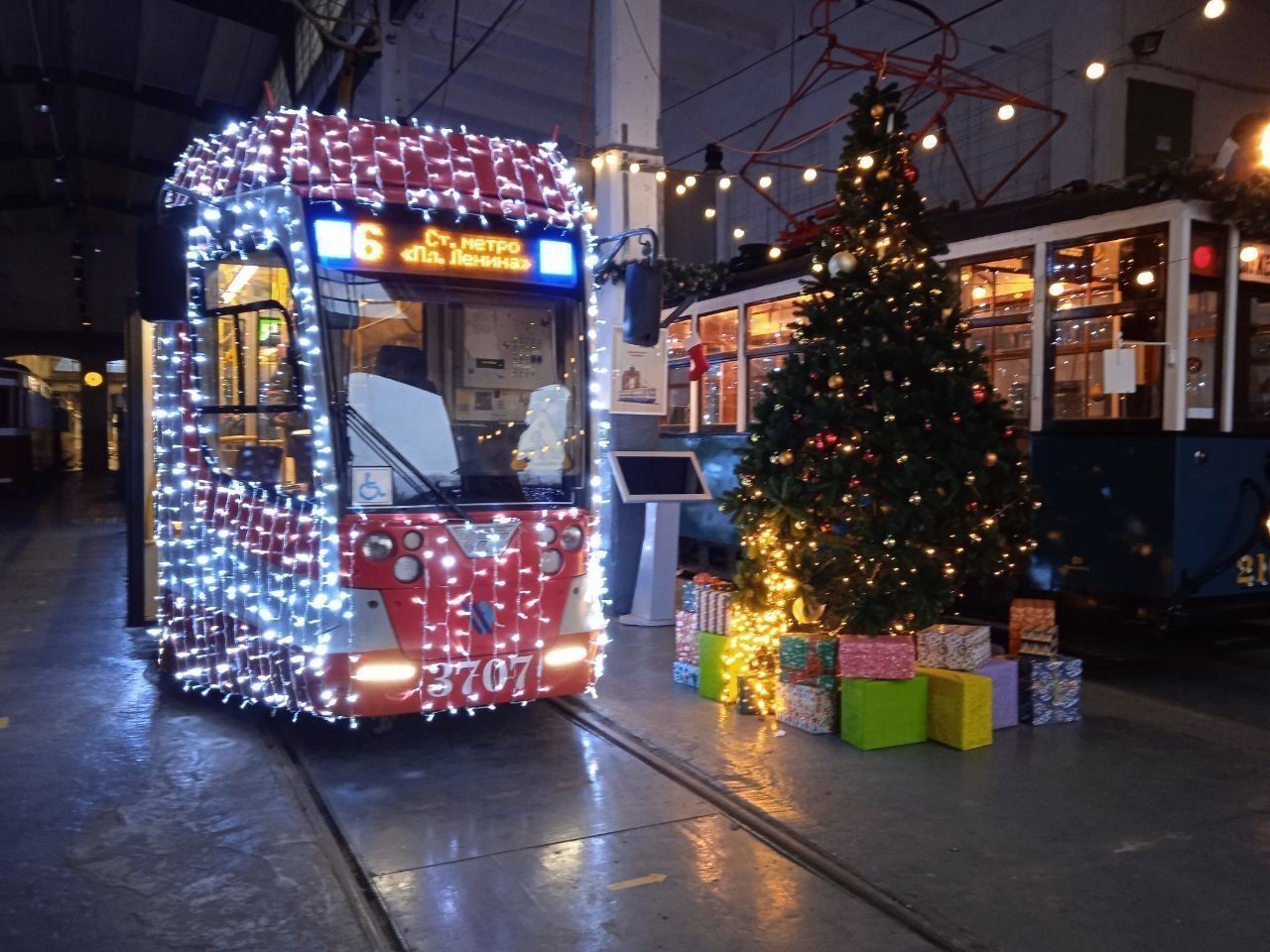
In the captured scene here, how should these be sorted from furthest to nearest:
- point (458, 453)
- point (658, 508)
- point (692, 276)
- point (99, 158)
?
point (99, 158) → point (692, 276) → point (658, 508) → point (458, 453)

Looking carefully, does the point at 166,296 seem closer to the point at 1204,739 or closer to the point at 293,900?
the point at 293,900

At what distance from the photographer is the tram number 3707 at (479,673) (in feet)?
17.7

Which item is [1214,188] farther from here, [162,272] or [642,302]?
[162,272]

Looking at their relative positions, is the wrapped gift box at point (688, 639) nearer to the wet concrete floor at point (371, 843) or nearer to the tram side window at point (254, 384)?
the wet concrete floor at point (371, 843)

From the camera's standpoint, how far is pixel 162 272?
219 inches

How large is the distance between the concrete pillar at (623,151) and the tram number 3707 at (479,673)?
4127 mm

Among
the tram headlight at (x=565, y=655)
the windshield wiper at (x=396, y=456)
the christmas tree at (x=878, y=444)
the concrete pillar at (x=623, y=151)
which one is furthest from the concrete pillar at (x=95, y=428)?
the tram headlight at (x=565, y=655)

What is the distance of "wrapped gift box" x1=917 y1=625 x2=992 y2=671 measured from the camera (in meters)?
6.14

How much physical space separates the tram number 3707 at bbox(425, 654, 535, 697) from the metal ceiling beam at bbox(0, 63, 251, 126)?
20320 millimetres

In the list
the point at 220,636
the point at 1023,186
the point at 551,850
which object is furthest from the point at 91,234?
the point at 551,850

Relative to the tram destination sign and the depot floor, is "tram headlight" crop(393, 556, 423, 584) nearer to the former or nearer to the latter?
the depot floor

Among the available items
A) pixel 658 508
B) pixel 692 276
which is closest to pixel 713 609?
pixel 658 508

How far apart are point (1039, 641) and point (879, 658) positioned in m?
1.22

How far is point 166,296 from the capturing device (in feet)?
18.3
